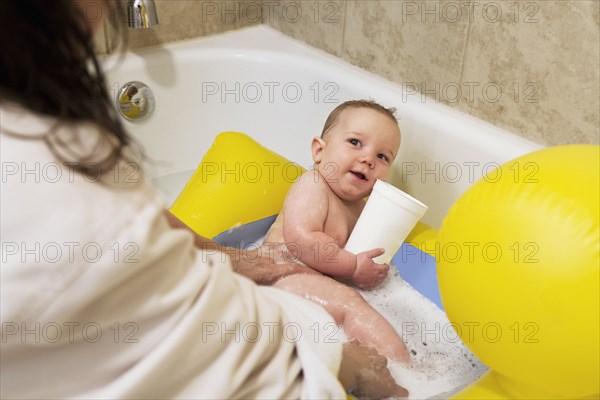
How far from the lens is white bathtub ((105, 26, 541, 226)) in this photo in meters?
1.63

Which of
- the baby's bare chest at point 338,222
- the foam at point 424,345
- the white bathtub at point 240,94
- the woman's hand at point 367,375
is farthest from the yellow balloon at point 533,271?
the white bathtub at point 240,94

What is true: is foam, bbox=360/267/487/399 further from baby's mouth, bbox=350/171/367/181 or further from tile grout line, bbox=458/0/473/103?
tile grout line, bbox=458/0/473/103

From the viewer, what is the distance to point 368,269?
126 centimetres

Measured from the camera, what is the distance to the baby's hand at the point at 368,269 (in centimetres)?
126

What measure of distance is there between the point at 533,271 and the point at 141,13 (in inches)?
42.7

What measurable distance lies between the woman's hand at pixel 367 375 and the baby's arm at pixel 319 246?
0.34m

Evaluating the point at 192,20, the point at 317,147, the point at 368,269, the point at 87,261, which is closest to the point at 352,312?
the point at 368,269

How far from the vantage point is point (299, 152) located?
1733mm

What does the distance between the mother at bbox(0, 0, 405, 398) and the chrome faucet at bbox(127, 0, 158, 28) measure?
Result: 100 centimetres

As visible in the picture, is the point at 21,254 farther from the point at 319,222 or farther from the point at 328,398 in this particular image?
the point at 319,222

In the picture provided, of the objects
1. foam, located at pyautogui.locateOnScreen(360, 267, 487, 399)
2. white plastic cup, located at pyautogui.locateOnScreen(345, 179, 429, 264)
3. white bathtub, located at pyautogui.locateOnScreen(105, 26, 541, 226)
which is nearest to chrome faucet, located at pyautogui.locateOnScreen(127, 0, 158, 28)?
white bathtub, located at pyautogui.locateOnScreen(105, 26, 541, 226)

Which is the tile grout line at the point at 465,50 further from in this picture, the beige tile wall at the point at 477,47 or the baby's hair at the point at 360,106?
the baby's hair at the point at 360,106

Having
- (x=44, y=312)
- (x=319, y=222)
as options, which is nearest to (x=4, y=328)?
(x=44, y=312)

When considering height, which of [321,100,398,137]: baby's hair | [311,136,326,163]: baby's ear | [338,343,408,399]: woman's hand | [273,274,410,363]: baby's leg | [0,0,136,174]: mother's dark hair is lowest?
[273,274,410,363]: baby's leg
